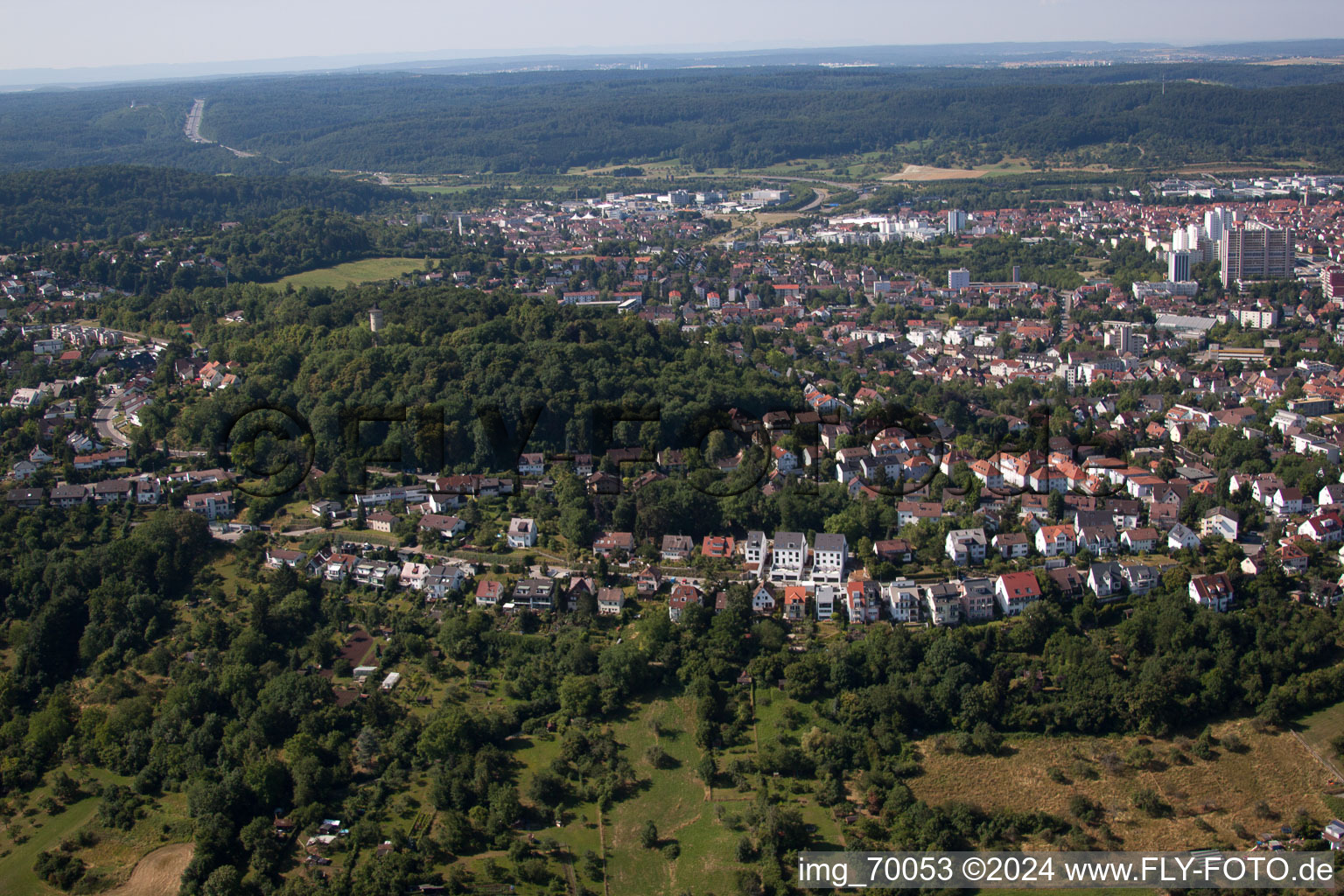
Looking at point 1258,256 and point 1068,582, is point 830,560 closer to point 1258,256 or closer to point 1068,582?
point 1068,582

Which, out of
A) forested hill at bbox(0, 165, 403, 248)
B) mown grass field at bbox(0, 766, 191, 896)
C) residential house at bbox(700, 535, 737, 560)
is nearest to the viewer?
mown grass field at bbox(0, 766, 191, 896)

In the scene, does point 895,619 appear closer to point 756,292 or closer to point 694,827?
point 694,827

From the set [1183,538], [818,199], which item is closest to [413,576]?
[1183,538]

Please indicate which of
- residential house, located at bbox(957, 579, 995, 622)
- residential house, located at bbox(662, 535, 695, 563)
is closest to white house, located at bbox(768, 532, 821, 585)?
residential house, located at bbox(662, 535, 695, 563)

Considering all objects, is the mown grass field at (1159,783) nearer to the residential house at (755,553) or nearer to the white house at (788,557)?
the white house at (788,557)

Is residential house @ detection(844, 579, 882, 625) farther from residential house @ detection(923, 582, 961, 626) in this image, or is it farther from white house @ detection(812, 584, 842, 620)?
residential house @ detection(923, 582, 961, 626)

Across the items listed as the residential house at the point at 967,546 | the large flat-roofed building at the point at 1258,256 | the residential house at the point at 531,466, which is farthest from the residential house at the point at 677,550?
the large flat-roofed building at the point at 1258,256

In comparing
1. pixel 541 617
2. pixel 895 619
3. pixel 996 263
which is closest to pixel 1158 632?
pixel 895 619
